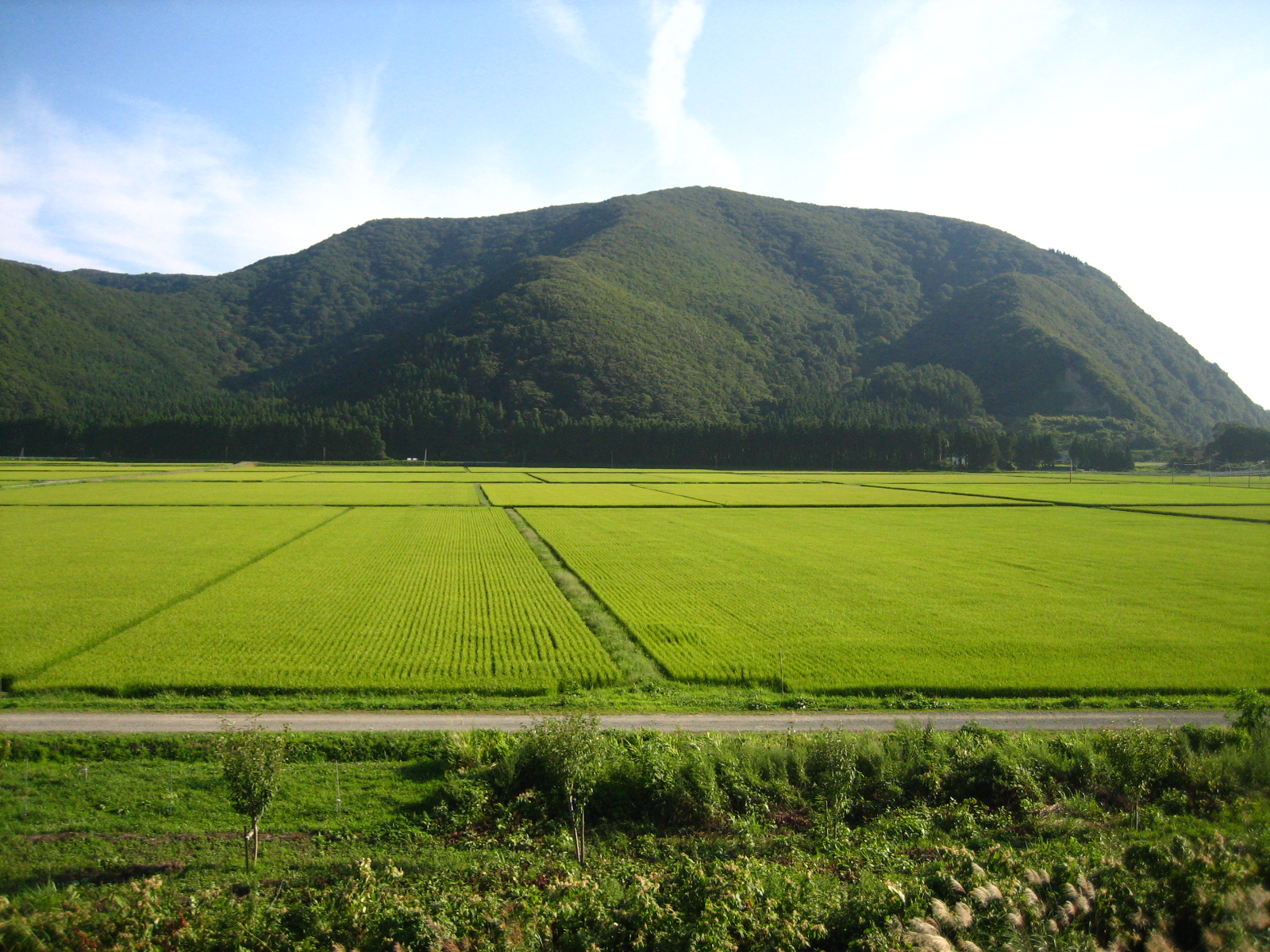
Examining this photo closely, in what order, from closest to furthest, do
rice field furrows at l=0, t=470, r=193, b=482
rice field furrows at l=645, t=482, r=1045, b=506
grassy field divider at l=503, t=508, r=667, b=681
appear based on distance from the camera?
grassy field divider at l=503, t=508, r=667, b=681 < rice field furrows at l=645, t=482, r=1045, b=506 < rice field furrows at l=0, t=470, r=193, b=482

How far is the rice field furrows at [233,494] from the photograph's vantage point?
199 ft

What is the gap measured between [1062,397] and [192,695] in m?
220

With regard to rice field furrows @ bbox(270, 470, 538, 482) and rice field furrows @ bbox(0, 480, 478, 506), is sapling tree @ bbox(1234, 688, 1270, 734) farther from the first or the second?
rice field furrows @ bbox(270, 470, 538, 482)

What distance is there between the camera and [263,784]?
10055mm

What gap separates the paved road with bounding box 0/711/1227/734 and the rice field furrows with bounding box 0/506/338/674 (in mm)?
4121

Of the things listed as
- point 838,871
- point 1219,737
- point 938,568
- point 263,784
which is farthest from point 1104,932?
point 938,568

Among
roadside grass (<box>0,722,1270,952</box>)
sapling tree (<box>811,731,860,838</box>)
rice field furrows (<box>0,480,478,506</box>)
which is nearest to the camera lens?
roadside grass (<box>0,722,1270,952</box>)

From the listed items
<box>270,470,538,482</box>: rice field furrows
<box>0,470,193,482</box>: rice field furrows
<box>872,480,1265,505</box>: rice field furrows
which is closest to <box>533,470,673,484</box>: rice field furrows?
<box>270,470,538,482</box>: rice field furrows

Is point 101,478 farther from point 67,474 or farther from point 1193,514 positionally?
point 1193,514

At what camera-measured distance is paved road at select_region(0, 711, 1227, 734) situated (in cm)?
1495

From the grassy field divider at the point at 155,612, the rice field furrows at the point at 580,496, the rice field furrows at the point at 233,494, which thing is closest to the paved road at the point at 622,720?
the grassy field divider at the point at 155,612

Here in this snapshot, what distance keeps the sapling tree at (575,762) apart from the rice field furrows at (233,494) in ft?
176

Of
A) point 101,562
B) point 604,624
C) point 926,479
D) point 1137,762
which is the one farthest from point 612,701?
point 926,479

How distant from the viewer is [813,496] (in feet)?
249
